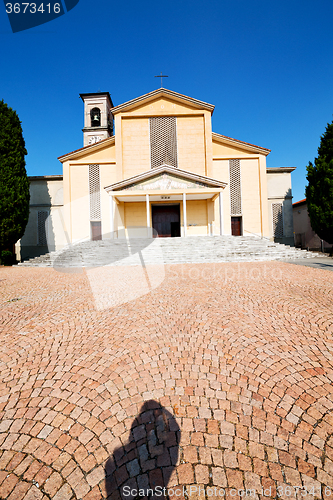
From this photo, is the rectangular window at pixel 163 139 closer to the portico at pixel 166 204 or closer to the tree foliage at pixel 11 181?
the portico at pixel 166 204

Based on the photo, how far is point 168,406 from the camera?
91.7 inches

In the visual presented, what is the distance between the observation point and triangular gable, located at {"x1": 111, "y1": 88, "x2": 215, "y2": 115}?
21438 mm

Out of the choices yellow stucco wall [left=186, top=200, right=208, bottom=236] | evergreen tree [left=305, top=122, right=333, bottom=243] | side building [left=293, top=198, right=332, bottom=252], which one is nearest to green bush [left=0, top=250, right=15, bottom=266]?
yellow stucco wall [left=186, top=200, right=208, bottom=236]

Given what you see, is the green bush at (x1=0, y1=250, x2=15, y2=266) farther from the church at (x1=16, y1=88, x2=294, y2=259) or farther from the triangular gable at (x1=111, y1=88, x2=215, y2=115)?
the triangular gable at (x1=111, y1=88, x2=215, y2=115)

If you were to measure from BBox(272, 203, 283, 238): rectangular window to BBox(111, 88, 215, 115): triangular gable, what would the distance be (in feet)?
37.6

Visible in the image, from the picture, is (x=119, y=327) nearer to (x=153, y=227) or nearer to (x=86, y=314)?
(x=86, y=314)

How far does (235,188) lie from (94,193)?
44.0 ft

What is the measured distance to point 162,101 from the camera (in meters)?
22.0

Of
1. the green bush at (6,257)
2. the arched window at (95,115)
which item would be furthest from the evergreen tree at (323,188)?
the arched window at (95,115)

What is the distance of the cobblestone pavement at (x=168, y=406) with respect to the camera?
1713mm

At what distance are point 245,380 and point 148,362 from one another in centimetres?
120

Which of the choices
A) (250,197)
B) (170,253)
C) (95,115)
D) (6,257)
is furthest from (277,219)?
(95,115)

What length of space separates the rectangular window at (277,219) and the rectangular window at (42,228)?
22.9m

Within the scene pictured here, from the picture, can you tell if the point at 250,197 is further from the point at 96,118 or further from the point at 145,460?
the point at 145,460
